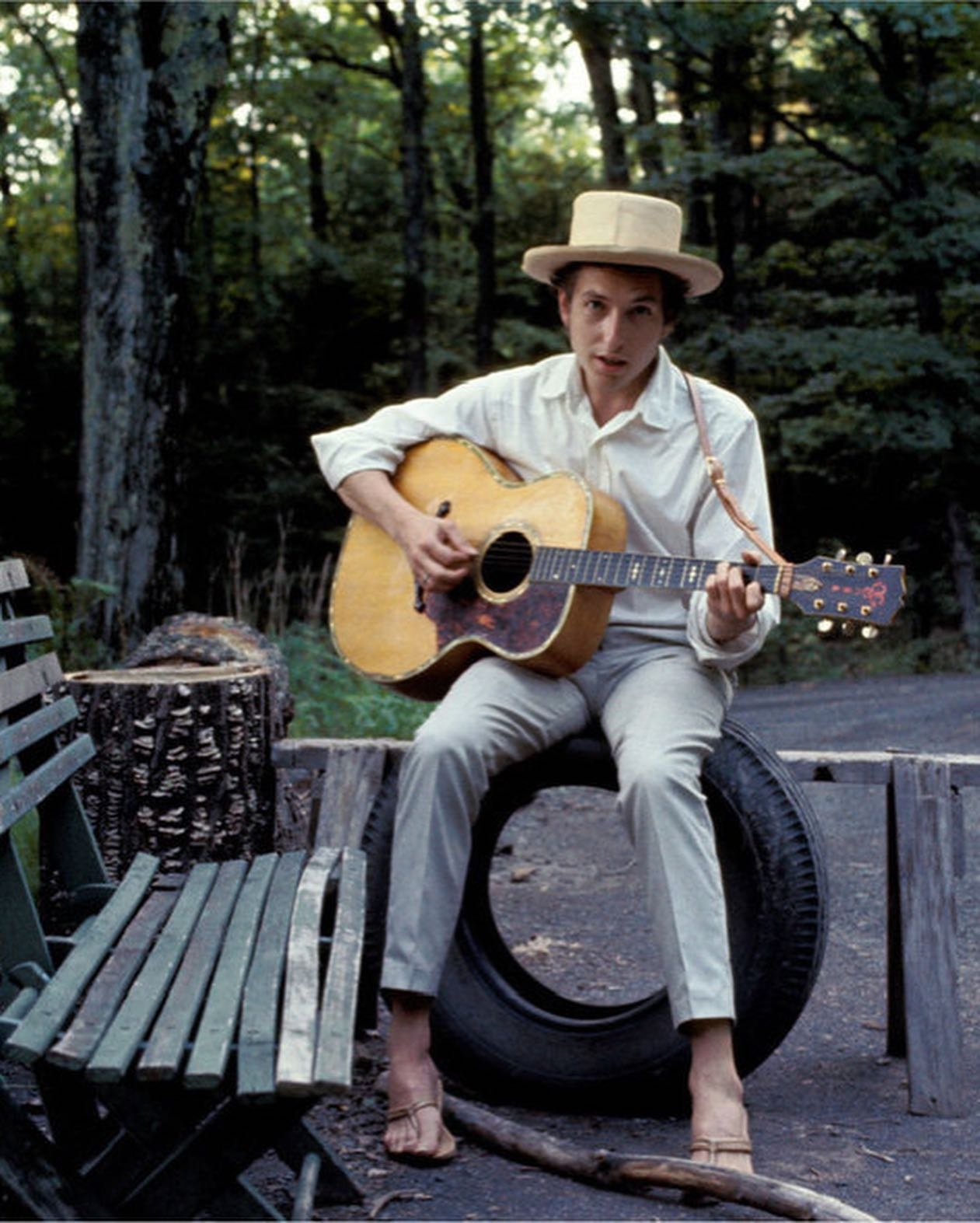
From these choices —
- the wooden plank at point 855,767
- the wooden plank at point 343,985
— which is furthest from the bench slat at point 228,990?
the wooden plank at point 855,767

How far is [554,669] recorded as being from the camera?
12.6ft

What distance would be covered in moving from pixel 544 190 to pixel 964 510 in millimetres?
8525

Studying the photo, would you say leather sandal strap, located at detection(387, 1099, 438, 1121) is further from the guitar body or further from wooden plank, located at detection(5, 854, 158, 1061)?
the guitar body

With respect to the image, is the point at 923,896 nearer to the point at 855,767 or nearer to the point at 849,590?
the point at 855,767

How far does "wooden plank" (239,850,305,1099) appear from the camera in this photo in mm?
2326

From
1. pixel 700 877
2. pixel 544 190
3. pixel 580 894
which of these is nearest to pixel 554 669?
pixel 700 877

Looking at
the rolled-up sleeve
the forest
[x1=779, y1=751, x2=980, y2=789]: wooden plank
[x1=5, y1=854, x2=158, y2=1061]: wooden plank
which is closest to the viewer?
[x1=5, y1=854, x2=158, y2=1061]: wooden plank

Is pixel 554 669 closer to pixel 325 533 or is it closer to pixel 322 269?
pixel 325 533

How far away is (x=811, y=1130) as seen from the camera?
3.76 m

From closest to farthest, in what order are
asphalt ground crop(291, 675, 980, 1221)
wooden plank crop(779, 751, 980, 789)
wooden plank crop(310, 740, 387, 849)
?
asphalt ground crop(291, 675, 980, 1221)
wooden plank crop(779, 751, 980, 789)
wooden plank crop(310, 740, 387, 849)

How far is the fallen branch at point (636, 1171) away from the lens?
302 centimetres

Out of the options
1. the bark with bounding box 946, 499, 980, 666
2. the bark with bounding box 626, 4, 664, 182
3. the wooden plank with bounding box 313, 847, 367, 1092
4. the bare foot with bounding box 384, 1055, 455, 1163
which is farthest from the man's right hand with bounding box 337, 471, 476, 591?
the bark with bounding box 946, 499, 980, 666

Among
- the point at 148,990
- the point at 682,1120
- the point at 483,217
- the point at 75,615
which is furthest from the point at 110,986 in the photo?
the point at 483,217

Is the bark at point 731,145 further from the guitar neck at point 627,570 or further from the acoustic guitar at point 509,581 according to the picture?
the guitar neck at point 627,570
